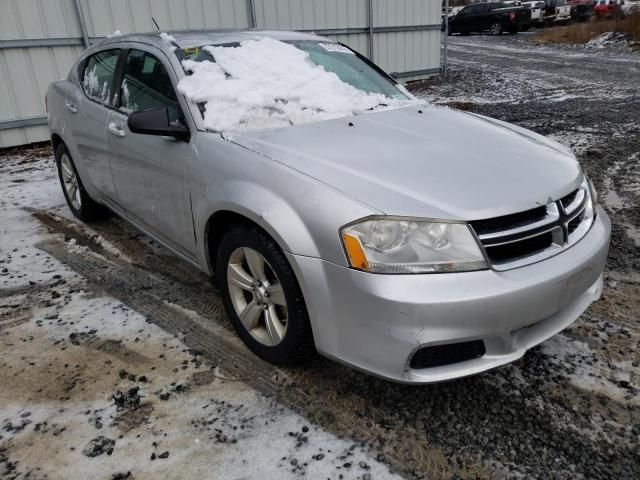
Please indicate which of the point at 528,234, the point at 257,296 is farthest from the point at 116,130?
the point at 528,234

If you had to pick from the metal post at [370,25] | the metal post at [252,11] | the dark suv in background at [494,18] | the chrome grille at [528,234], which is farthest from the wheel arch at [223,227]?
the dark suv in background at [494,18]

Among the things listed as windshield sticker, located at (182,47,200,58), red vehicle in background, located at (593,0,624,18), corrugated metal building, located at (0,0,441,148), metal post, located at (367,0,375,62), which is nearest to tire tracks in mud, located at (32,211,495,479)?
windshield sticker, located at (182,47,200,58)

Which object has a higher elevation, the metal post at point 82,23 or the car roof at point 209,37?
the metal post at point 82,23

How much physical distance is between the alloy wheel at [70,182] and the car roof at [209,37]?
4.16ft

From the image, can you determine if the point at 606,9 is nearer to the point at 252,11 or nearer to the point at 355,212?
the point at 252,11

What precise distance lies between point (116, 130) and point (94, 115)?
53cm

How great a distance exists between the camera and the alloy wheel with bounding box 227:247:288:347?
246 cm

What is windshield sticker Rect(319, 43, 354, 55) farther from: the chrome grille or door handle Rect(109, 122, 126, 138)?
the chrome grille

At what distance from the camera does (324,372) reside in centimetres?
257

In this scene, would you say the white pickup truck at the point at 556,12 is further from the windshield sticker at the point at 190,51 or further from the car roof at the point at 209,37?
the windshield sticker at the point at 190,51

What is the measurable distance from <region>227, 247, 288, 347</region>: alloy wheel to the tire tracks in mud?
0.18m

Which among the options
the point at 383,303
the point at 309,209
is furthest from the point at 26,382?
the point at 383,303

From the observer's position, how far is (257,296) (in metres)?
2.56

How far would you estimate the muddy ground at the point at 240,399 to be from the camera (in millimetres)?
2041
